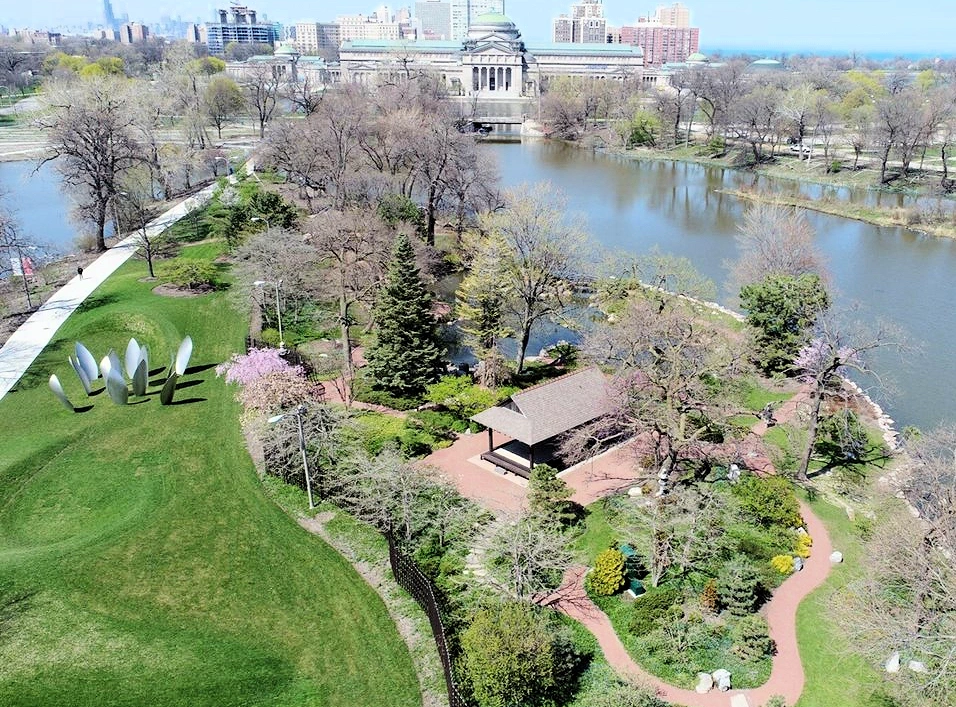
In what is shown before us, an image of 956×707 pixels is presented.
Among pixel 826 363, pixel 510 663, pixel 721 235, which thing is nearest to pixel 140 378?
pixel 510 663

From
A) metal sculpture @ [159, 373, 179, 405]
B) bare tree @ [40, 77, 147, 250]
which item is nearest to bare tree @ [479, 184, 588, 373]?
metal sculpture @ [159, 373, 179, 405]

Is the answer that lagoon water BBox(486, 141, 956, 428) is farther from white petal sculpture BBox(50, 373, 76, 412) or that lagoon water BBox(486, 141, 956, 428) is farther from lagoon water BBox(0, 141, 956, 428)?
white petal sculpture BBox(50, 373, 76, 412)

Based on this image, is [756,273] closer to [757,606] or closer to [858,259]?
[858,259]

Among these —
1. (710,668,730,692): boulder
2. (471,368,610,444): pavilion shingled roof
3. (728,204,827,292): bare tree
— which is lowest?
(710,668,730,692): boulder

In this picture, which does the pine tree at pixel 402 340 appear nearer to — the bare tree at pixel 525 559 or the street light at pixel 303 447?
the street light at pixel 303 447

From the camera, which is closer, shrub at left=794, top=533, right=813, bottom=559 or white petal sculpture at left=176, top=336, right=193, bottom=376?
shrub at left=794, top=533, right=813, bottom=559

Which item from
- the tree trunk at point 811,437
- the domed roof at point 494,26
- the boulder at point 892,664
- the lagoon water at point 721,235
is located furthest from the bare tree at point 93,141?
the domed roof at point 494,26

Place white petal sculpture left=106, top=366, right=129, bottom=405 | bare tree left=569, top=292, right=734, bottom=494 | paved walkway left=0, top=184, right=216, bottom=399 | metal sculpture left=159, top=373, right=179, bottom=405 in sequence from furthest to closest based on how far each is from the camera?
1. paved walkway left=0, top=184, right=216, bottom=399
2. metal sculpture left=159, top=373, right=179, bottom=405
3. white petal sculpture left=106, top=366, right=129, bottom=405
4. bare tree left=569, top=292, right=734, bottom=494

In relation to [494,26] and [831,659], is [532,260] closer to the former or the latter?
[831,659]
